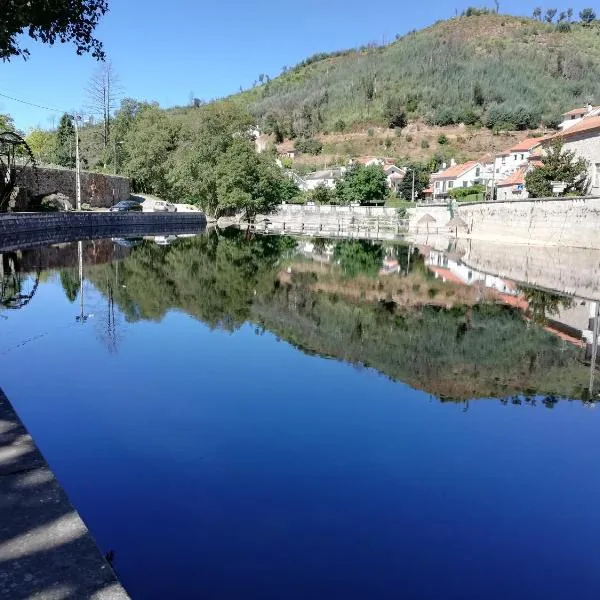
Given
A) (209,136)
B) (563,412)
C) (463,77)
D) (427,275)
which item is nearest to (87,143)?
(209,136)

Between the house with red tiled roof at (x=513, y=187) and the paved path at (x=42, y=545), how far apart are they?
199 ft

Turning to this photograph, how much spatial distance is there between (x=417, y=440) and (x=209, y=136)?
195 feet

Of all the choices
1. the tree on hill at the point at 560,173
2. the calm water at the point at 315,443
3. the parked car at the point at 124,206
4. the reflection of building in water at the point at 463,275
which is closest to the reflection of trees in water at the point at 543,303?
the reflection of building in water at the point at 463,275

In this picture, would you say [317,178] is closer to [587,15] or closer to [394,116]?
[394,116]

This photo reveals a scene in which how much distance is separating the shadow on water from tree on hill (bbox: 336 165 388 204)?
5081 centimetres

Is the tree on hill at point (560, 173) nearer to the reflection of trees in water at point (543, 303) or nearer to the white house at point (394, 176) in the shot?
the reflection of trees in water at point (543, 303)

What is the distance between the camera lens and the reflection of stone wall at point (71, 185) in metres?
41.2

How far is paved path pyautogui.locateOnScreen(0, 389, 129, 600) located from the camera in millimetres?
2846

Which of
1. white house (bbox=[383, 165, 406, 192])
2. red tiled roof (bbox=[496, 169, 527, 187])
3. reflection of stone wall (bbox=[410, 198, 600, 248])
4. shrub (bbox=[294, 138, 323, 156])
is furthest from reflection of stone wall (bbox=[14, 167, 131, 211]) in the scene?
shrub (bbox=[294, 138, 323, 156])

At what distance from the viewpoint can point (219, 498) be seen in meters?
4.79

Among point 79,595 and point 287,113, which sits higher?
point 287,113

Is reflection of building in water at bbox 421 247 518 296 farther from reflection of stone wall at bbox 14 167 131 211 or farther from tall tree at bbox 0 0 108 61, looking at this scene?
reflection of stone wall at bbox 14 167 131 211

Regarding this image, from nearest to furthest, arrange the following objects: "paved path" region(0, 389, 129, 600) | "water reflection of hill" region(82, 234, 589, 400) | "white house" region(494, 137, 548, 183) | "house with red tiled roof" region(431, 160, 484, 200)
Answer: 1. "paved path" region(0, 389, 129, 600)
2. "water reflection of hill" region(82, 234, 589, 400)
3. "white house" region(494, 137, 548, 183)
4. "house with red tiled roof" region(431, 160, 484, 200)

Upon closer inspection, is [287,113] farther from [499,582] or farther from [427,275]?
[499,582]
